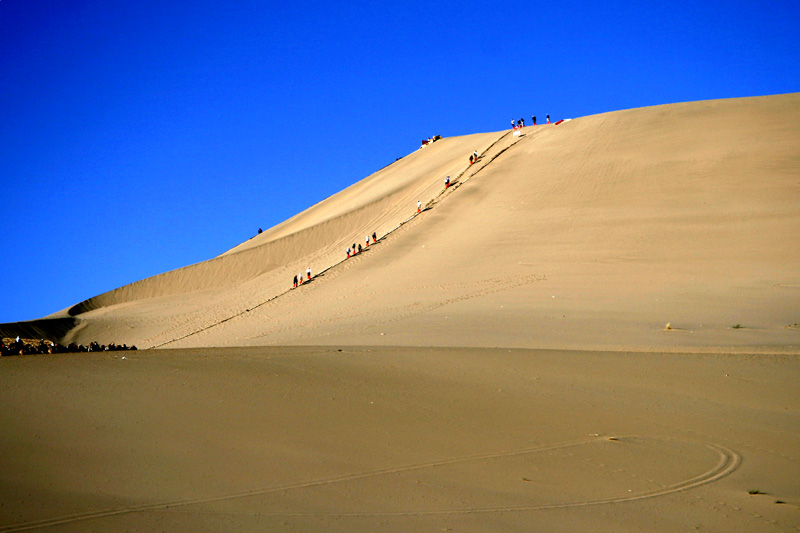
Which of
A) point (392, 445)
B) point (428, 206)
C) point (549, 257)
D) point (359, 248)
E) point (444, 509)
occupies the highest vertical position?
point (428, 206)

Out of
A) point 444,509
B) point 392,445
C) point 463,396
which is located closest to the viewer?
point 444,509

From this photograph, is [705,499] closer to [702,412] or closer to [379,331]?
[702,412]

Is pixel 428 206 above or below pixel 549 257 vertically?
above

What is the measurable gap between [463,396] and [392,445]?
86.4 inches

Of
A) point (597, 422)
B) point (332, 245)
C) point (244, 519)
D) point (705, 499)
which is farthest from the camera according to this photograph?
point (332, 245)

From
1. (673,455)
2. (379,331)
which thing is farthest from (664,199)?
(673,455)

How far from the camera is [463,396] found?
9227 millimetres

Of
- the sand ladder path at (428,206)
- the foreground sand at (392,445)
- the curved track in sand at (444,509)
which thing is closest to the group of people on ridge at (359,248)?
the sand ladder path at (428,206)

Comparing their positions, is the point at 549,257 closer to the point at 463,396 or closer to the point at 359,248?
the point at 359,248

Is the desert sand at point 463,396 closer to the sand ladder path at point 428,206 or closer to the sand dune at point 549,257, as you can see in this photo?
the sand dune at point 549,257

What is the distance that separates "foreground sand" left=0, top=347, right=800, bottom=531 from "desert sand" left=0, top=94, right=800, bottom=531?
3 centimetres

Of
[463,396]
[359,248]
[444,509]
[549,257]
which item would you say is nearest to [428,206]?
[359,248]

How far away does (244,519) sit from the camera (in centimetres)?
532

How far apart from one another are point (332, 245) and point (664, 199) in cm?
1496
